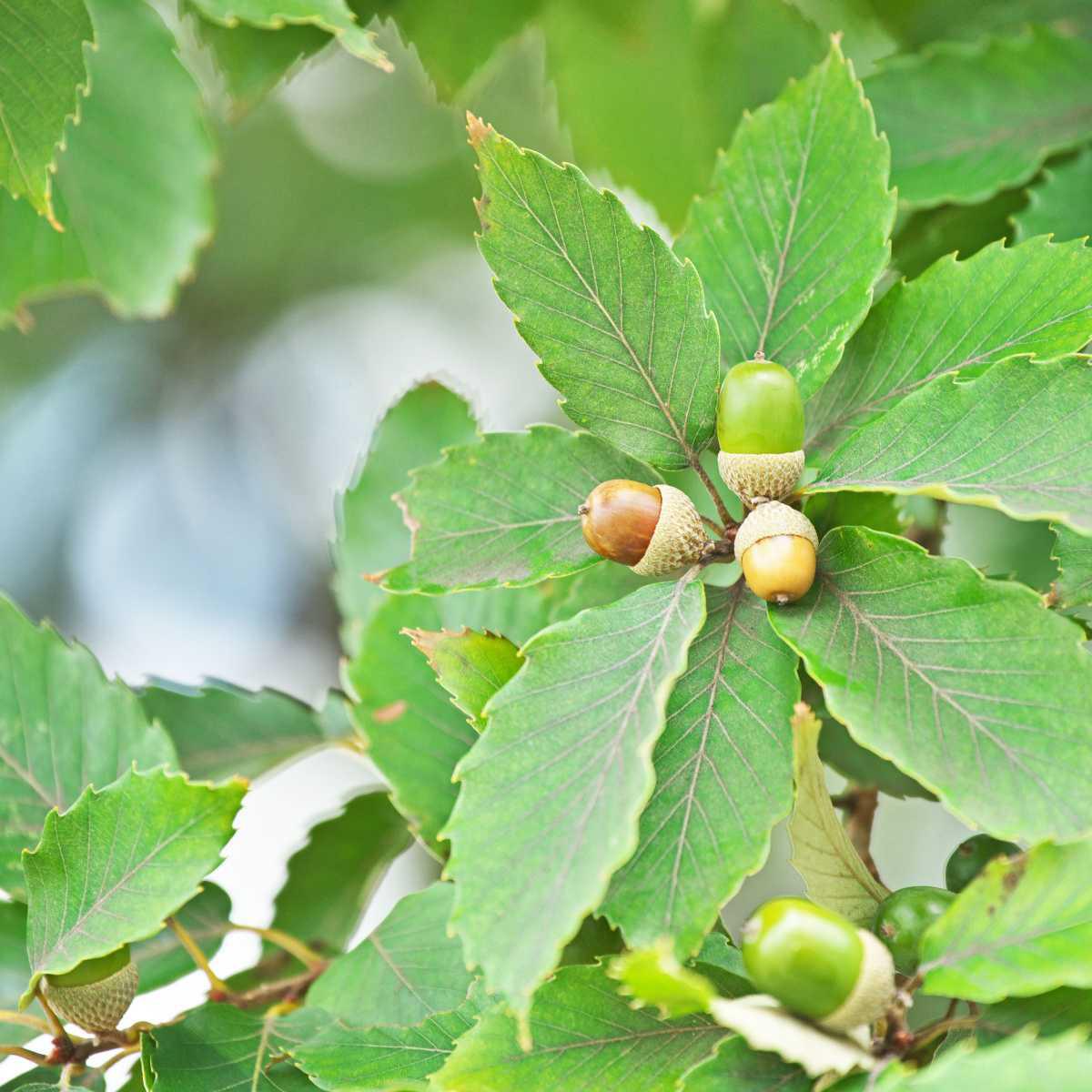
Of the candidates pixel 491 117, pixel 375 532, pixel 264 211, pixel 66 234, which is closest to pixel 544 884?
pixel 375 532

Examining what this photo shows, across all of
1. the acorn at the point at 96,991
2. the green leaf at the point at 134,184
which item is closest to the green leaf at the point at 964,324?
the acorn at the point at 96,991

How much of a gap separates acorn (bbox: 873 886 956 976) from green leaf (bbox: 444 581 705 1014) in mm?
196

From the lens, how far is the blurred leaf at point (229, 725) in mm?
1193

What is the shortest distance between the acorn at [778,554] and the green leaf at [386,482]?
0.49 meters

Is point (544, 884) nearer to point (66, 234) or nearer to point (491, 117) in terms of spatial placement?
point (66, 234)

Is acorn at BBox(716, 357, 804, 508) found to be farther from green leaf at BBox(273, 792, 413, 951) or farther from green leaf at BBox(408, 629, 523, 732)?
green leaf at BBox(273, 792, 413, 951)

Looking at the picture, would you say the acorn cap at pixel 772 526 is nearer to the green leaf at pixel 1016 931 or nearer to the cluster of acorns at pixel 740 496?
the cluster of acorns at pixel 740 496

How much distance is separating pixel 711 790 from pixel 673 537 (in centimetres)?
16

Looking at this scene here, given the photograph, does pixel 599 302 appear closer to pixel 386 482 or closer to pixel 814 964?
pixel 814 964

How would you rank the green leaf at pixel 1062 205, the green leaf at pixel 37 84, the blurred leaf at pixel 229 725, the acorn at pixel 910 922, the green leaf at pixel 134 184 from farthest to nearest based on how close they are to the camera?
the green leaf at pixel 134 184, the blurred leaf at pixel 229 725, the green leaf at pixel 1062 205, the green leaf at pixel 37 84, the acorn at pixel 910 922

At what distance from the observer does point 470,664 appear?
28.5 inches

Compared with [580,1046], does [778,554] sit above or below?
above

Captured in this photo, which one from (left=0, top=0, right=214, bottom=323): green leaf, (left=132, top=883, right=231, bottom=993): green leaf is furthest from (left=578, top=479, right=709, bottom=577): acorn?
(left=0, top=0, right=214, bottom=323): green leaf

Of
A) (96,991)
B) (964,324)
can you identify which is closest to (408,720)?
(96,991)
